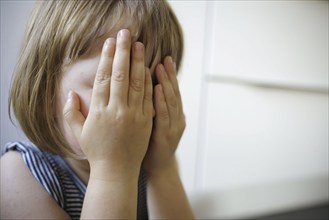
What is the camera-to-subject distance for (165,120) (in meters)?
0.35

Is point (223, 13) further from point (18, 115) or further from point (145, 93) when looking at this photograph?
point (18, 115)

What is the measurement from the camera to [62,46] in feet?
0.92

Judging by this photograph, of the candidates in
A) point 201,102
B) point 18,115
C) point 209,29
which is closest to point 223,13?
point 209,29

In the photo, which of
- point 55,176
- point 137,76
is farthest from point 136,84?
point 55,176

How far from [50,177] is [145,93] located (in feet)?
0.51

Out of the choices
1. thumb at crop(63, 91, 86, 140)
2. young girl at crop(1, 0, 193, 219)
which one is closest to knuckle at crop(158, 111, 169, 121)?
young girl at crop(1, 0, 193, 219)

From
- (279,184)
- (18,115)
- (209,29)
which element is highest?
(209,29)

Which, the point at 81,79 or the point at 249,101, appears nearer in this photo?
the point at 81,79

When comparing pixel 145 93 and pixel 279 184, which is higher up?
pixel 145 93

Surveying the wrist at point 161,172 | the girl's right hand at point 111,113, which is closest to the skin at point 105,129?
the girl's right hand at point 111,113

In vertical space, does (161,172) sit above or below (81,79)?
below

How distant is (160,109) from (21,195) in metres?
0.19

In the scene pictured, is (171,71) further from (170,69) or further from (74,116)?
(74,116)

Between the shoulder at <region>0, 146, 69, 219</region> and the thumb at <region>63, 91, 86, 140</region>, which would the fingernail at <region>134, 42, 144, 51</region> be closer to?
the thumb at <region>63, 91, 86, 140</region>
